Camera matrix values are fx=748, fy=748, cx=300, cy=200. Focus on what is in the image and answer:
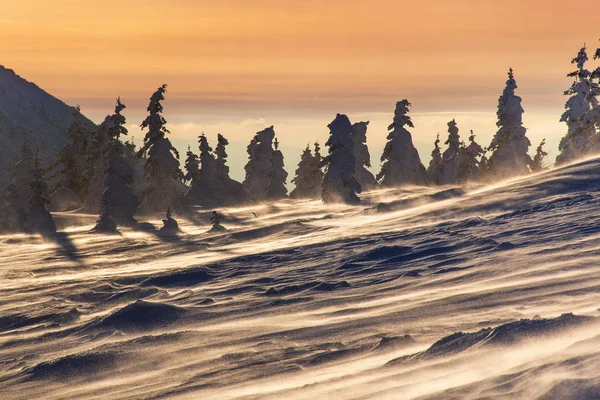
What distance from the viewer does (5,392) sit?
13.4m

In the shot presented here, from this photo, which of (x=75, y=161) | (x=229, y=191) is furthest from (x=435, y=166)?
(x=75, y=161)

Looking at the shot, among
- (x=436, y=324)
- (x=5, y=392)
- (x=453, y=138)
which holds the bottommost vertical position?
(x=5, y=392)

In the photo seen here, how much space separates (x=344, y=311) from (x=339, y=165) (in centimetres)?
3792

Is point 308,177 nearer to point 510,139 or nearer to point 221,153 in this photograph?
point 221,153

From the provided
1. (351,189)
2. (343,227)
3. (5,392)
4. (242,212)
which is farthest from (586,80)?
(5,392)

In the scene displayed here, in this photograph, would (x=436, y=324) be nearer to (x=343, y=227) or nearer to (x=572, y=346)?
(x=572, y=346)

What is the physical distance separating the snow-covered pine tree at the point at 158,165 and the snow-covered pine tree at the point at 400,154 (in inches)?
737

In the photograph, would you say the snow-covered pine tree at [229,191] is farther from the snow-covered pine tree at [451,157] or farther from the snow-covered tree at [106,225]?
the snow-covered pine tree at [451,157]

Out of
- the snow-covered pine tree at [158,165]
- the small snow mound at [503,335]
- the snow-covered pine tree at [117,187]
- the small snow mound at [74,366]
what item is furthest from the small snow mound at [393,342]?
the snow-covered pine tree at [158,165]

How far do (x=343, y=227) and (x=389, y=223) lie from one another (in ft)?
8.49

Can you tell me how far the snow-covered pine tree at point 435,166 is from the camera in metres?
77.2

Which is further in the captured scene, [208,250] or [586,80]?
[586,80]

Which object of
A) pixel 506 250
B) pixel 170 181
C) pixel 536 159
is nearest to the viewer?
pixel 506 250

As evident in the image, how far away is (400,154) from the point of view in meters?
65.8
